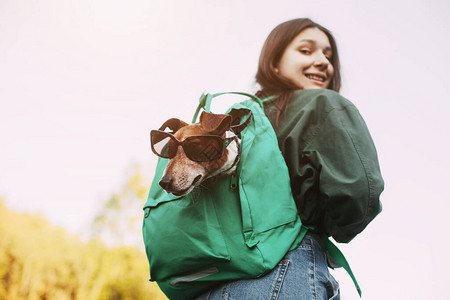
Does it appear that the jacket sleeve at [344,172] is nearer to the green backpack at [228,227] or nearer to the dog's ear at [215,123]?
the green backpack at [228,227]

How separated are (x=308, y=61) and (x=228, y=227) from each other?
45.8 inches

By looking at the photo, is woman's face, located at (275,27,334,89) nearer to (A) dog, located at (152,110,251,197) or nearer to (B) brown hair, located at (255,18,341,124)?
(B) brown hair, located at (255,18,341,124)

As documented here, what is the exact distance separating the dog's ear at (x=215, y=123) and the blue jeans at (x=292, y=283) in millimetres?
526

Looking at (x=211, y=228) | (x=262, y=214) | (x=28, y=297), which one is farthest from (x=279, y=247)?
(x=28, y=297)

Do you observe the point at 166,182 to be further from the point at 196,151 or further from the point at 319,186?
the point at 319,186

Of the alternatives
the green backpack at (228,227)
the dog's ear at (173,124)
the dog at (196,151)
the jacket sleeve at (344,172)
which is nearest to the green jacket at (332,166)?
the jacket sleeve at (344,172)

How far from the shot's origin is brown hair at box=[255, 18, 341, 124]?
187 centimetres

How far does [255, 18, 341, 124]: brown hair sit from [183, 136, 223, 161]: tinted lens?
83 centimetres

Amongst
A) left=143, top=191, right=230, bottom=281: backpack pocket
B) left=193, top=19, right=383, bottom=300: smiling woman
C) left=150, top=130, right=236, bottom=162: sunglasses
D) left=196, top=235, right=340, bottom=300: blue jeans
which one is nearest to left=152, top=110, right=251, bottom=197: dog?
left=150, top=130, right=236, bottom=162: sunglasses

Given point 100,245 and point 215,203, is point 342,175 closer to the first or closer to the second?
point 215,203

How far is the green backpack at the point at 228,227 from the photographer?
1.13 metres

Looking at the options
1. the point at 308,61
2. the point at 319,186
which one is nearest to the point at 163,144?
the point at 319,186

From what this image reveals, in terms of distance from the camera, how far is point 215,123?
1.13 metres

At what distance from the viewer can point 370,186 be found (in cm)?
121
